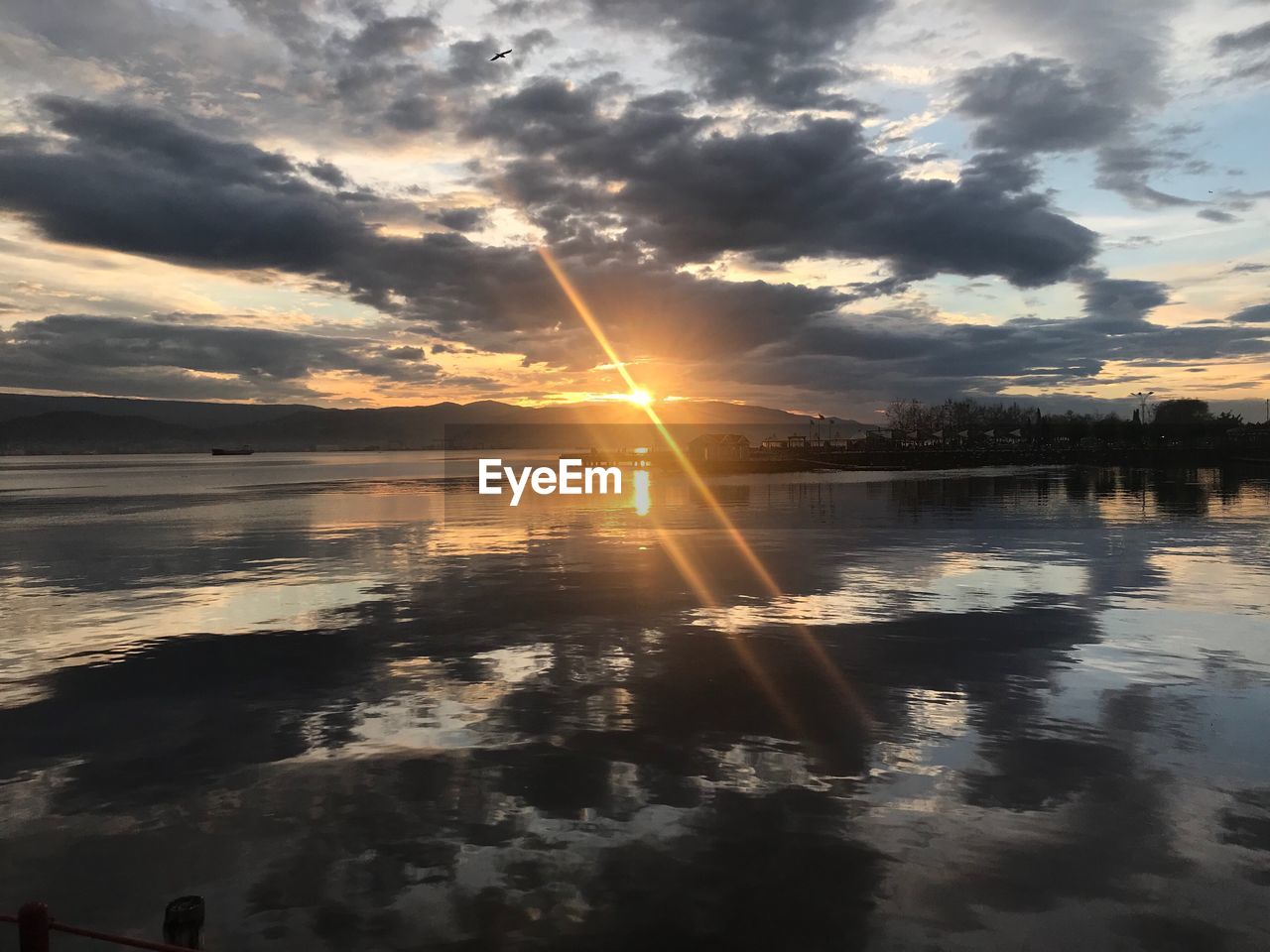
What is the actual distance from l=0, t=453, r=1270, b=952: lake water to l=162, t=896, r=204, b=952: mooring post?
3.28 feet

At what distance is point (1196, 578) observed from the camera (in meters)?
24.4

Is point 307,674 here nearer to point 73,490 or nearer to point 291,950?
point 291,950

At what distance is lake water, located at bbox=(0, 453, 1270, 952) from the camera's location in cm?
738

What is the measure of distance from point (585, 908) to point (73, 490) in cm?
9270

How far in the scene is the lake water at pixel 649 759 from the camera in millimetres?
7379

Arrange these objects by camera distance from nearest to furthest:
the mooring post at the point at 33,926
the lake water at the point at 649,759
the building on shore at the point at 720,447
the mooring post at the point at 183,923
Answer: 1. the mooring post at the point at 33,926
2. the mooring post at the point at 183,923
3. the lake water at the point at 649,759
4. the building on shore at the point at 720,447

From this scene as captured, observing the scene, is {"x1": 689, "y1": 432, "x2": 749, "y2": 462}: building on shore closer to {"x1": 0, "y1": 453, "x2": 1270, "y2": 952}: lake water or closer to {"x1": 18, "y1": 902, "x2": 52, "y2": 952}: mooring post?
{"x1": 0, "y1": 453, "x2": 1270, "y2": 952}: lake water

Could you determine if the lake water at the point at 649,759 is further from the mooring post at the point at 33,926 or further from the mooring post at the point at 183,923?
the mooring post at the point at 33,926

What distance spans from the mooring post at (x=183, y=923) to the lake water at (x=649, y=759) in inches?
39.3

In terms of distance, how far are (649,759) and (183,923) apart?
5.88 metres

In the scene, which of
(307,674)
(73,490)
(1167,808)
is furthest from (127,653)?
(73,490)

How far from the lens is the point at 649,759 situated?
10.8 metres

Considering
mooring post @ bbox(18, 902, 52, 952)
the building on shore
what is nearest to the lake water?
mooring post @ bbox(18, 902, 52, 952)

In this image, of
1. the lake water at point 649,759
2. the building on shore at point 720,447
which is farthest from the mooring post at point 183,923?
the building on shore at point 720,447
